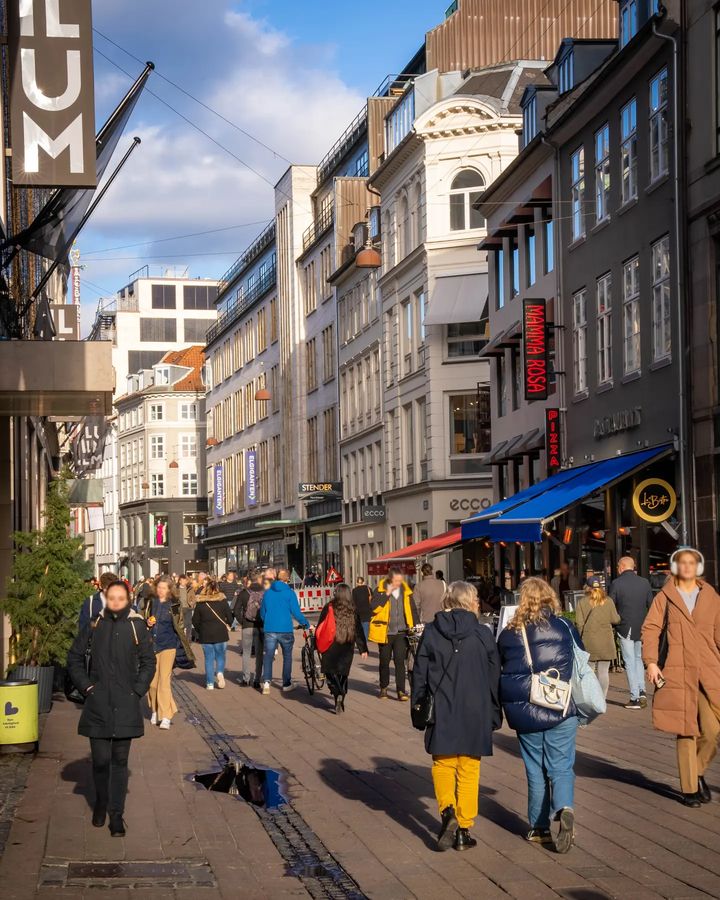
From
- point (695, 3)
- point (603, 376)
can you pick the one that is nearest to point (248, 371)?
point (603, 376)

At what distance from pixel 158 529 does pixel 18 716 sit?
95315 mm

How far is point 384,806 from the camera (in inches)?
454

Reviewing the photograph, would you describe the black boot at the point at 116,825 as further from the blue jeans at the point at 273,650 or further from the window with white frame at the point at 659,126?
the window with white frame at the point at 659,126

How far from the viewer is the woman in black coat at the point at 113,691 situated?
10656 millimetres

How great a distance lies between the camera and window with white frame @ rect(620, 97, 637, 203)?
28844mm

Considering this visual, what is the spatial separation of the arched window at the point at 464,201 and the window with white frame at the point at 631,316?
2038 cm

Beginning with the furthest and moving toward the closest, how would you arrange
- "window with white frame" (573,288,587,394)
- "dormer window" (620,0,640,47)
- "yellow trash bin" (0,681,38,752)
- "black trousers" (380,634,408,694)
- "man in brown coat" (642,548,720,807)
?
"window with white frame" (573,288,587,394) < "dormer window" (620,0,640,47) < "black trousers" (380,634,408,694) < "yellow trash bin" (0,681,38,752) < "man in brown coat" (642,548,720,807)

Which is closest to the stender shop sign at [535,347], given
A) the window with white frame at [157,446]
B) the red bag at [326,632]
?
the red bag at [326,632]

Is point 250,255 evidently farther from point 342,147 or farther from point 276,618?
point 276,618

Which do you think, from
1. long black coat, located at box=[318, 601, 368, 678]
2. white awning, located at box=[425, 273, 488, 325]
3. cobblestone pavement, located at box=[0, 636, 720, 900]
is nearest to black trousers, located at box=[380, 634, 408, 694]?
long black coat, located at box=[318, 601, 368, 678]

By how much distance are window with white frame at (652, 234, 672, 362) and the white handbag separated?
17715 mm

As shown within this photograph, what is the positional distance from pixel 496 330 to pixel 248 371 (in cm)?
4824

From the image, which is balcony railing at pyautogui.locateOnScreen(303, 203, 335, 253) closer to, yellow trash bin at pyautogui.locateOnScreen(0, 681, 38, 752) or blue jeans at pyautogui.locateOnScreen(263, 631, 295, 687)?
blue jeans at pyautogui.locateOnScreen(263, 631, 295, 687)

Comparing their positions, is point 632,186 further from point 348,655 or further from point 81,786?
point 81,786
